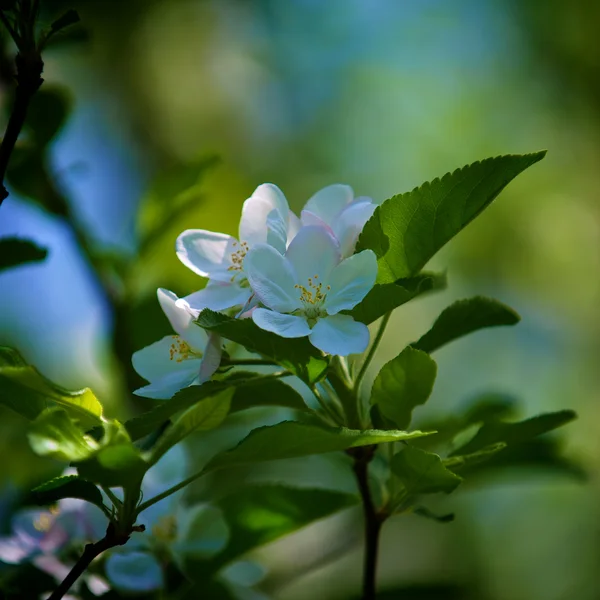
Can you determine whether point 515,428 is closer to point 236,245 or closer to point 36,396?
point 236,245

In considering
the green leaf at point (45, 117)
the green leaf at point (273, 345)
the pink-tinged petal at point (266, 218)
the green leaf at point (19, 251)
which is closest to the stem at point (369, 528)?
the green leaf at point (273, 345)

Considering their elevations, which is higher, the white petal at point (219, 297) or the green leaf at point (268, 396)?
the white petal at point (219, 297)

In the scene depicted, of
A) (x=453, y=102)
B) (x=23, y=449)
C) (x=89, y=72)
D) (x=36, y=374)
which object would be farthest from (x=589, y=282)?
(x=36, y=374)

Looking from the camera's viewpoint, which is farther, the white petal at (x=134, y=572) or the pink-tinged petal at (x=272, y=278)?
the white petal at (x=134, y=572)

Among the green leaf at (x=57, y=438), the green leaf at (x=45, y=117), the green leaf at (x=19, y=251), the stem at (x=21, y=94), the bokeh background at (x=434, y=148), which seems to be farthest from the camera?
the bokeh background at (x=434, y=148)

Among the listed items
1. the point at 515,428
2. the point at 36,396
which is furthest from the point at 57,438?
Answer: the point at 515,428

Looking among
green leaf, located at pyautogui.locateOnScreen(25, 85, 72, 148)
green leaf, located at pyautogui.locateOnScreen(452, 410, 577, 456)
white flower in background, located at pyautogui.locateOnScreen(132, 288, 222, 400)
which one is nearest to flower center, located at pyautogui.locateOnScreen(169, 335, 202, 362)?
white flower in background, located at pyautogui.locateOnScreen(132, 288, 222, 400)

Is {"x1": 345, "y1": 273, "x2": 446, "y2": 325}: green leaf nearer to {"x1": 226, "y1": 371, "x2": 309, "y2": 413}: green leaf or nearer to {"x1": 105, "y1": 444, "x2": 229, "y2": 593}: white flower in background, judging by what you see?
{"x1": 226, "y1": 371, "x2": 309, "y2": 413}: green leaf

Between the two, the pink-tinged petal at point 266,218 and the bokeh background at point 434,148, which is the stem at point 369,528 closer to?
the pink-tinged petal at point 266,218
